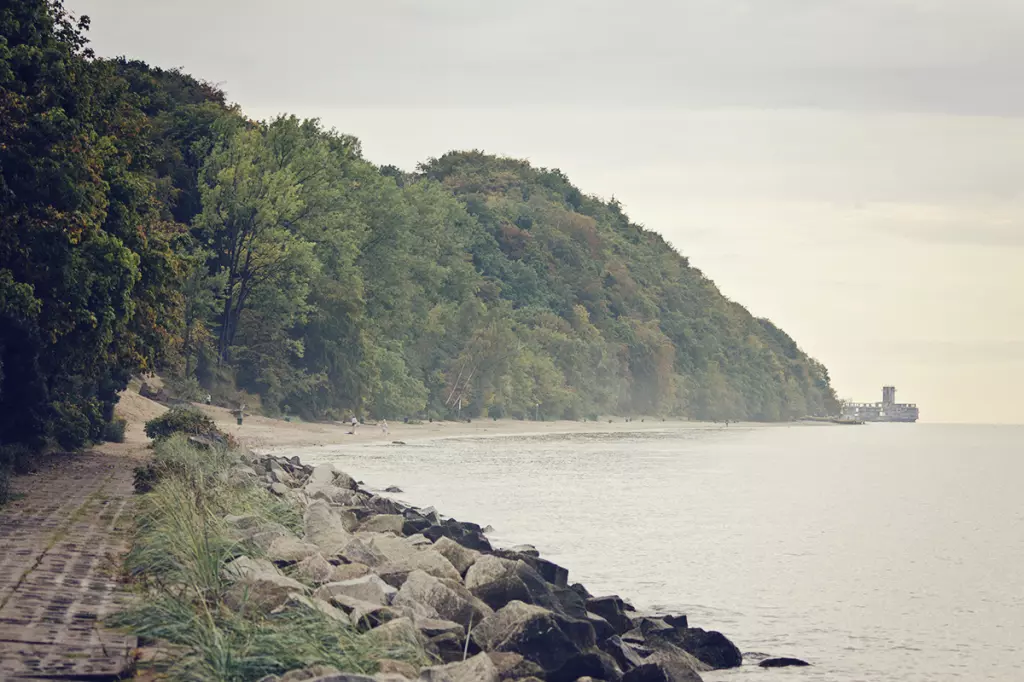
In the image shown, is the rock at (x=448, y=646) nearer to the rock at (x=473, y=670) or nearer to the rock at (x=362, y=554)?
the rock at (x=473, y=670)

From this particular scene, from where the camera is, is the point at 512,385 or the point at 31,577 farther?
the point at 512,385

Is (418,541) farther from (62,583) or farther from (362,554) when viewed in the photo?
(62,583)

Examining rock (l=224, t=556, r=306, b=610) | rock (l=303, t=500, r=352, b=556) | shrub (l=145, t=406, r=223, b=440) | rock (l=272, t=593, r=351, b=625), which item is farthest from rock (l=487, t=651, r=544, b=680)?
shrub (l=145, t=406, r=223, b=440)

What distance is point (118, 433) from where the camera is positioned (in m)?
42.9

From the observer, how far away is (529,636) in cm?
1361

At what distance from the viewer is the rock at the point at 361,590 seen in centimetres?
1362

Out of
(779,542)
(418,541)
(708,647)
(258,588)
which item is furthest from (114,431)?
(258,588)

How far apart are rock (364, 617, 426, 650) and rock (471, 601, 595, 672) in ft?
4.04

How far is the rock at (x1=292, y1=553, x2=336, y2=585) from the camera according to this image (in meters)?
14.6

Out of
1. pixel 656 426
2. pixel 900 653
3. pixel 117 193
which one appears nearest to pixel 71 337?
pixel 117 193

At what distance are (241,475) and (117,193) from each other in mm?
9254

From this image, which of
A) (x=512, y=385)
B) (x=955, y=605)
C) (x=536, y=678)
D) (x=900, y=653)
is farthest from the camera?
(x=512, y=385)

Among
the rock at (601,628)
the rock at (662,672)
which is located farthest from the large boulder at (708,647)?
the rock at (662,672)

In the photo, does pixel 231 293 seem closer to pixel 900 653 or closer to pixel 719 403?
pixel 900 653
